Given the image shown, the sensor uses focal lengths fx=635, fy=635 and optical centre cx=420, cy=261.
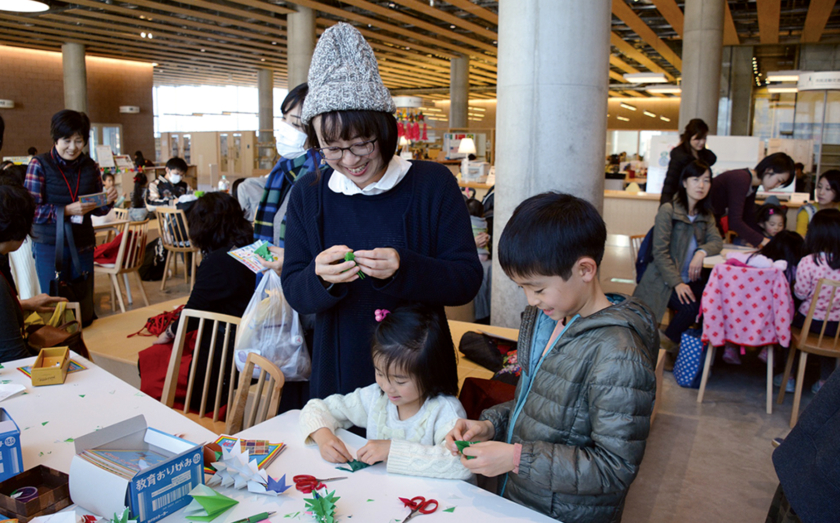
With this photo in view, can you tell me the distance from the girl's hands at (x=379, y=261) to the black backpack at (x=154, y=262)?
6.44m

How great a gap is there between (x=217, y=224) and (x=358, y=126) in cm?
177

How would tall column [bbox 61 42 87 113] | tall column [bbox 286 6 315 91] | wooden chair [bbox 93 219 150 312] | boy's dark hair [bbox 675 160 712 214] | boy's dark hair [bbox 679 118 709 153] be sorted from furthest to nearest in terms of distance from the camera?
tall column [bbox 61 42 87 113], tall column [bbox 286 6 315 91], wooden chair [bbox 93 219 150 312], boy's dark hair [bbox 679 118 709 153], boy's dark hair [bbox 675 160 712 214]

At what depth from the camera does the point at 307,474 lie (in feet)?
4.64

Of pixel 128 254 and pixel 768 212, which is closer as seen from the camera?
pixel 768 212

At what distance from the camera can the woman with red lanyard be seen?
3.86m

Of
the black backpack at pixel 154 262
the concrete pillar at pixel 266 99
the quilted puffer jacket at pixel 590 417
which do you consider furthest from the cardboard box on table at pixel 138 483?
the concrete pillar at pixel 266 99

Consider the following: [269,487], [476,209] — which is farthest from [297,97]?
[476,209]

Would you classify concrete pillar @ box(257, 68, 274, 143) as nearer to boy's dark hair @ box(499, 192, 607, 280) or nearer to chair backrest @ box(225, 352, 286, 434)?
chair backrest @ box(225, 352, 286, 434)

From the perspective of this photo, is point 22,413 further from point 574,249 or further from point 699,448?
point 699,448

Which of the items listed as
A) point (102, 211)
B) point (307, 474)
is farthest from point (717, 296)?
point (102, 211)

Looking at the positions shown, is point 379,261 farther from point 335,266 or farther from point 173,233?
point 173,233

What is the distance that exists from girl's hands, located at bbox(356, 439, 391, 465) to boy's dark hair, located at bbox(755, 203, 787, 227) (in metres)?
5.07

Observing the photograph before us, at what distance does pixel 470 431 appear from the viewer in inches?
57.6

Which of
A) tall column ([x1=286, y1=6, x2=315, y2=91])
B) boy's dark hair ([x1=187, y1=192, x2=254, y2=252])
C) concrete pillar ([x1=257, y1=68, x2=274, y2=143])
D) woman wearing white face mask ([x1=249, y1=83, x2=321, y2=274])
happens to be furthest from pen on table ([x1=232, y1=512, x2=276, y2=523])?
concrete pillar ([x1=257, y1=68, x2=274, y2=143])
